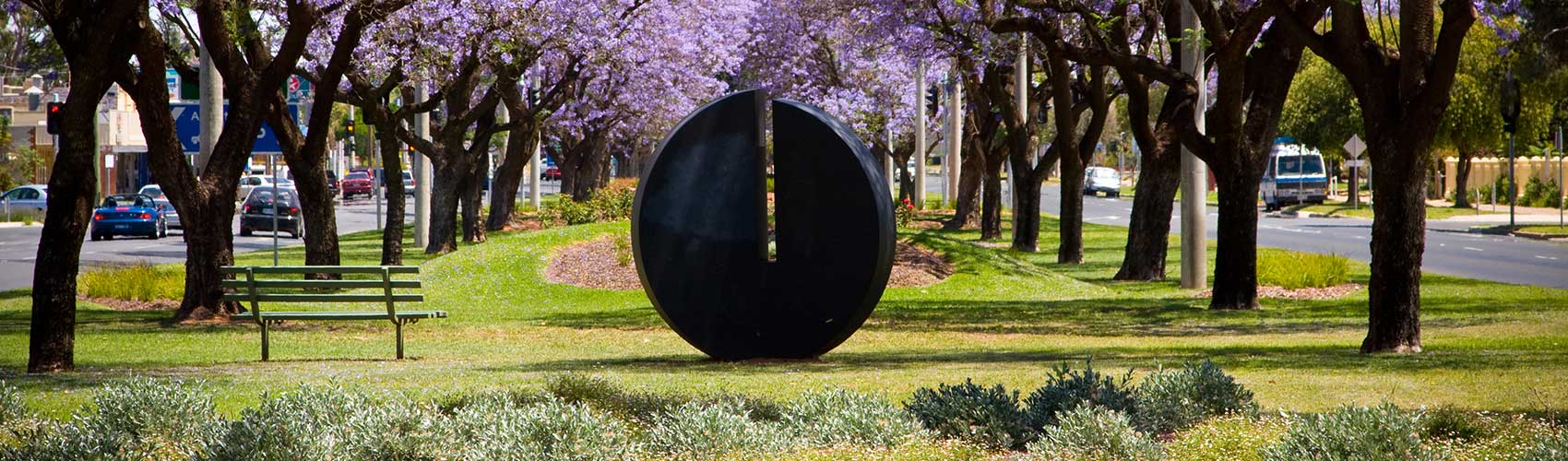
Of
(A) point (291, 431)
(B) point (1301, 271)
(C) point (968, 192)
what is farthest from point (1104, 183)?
(A) point (291, 431)

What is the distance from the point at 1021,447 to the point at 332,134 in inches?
3838

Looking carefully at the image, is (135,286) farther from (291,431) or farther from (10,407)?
(291,431)

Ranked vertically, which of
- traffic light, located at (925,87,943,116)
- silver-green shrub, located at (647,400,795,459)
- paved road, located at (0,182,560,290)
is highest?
traffic light, located at (925,87,943,116)

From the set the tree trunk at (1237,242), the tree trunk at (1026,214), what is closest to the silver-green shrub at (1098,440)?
the tree trunk at (1237,242)

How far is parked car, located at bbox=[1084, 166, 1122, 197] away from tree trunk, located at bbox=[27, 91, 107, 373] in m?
71.5

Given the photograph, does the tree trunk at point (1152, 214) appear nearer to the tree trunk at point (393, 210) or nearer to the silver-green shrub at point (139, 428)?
the tree trunk at point (393, 210)

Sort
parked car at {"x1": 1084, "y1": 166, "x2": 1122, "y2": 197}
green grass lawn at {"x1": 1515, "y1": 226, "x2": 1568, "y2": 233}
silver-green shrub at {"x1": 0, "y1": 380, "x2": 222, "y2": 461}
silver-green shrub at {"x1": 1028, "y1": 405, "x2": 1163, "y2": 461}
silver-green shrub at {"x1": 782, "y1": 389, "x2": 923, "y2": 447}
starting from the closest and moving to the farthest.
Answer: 1. silver-green shrub at {"x1": 0, "y1": 380, "x2": 222, "y2": 461}
2. silver-green shrub at {"x1": 1028, "y1": 405, "x2": 1163, "y2": 461}
3. silver-green shrub at {"x1": 782, "y1": 389, "x2": 923, "y2": 447}
4. green grass lawn at {"x1": 1515, "y1": 226, "x2": 1568, "y2": 233}
5. parked car at {"x1": 1084, "y1": 166, "x2": 1122, "y2": 197}

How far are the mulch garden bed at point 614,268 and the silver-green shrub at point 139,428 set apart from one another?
1483cm

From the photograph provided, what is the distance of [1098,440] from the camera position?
7.00 meters

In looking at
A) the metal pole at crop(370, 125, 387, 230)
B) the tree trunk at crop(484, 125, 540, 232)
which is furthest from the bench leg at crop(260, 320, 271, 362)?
the tree trunk at crop(484, 125, 540, 232)

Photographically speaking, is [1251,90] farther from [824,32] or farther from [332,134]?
[332,134]

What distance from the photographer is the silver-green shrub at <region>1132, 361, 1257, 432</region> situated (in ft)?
25.4

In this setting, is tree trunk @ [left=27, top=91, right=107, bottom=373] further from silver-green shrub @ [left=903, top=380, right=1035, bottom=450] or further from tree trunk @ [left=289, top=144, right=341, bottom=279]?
tree trunk @ [left=289, top=144, right=341, bottom=279]

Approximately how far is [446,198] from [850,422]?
24.5m
